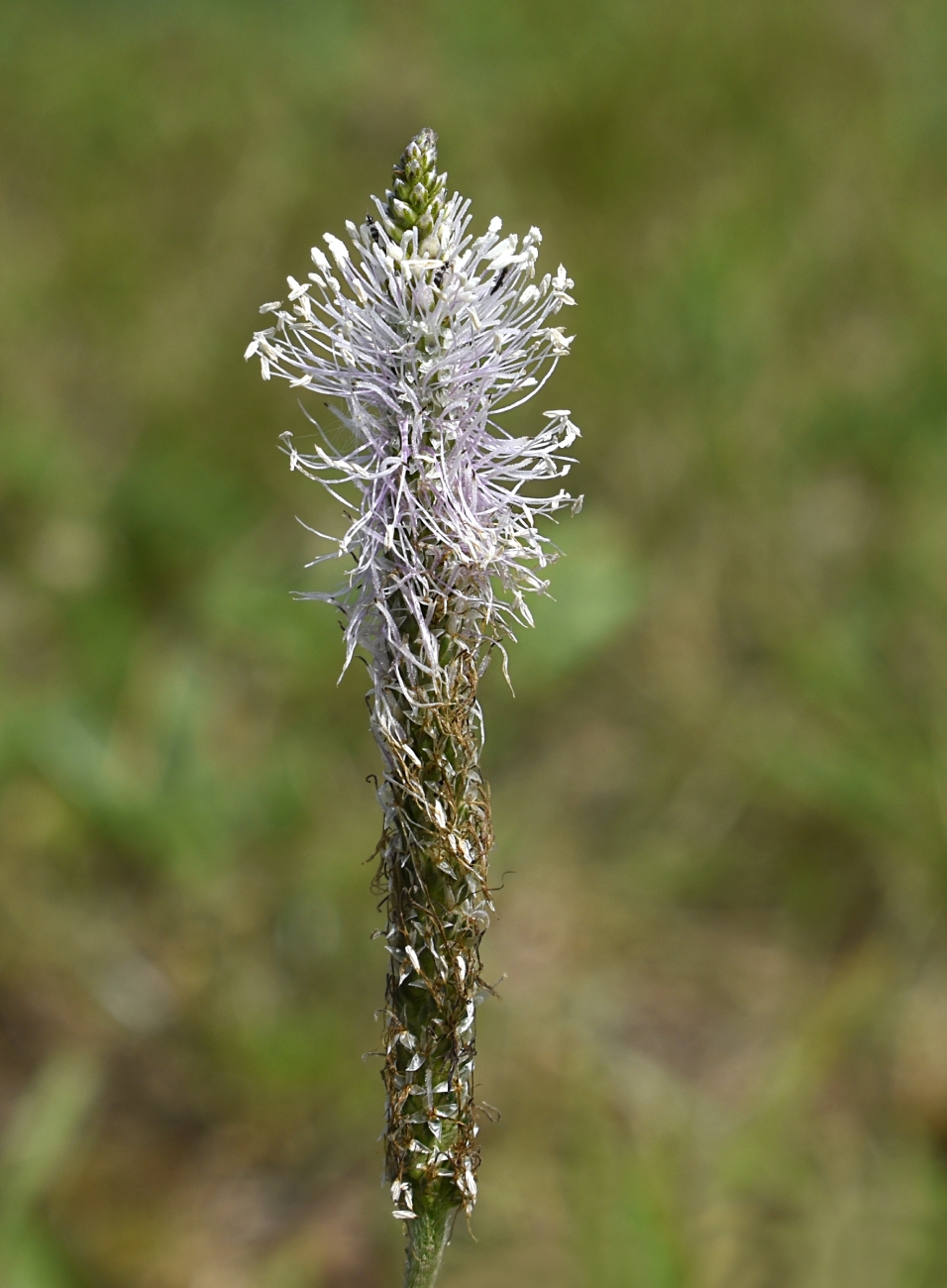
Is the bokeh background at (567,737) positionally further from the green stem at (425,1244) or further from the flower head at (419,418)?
the flower head at (419,418)

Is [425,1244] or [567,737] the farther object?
[567,737]

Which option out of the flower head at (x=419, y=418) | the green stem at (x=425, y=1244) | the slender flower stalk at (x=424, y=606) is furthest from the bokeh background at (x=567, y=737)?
the flower head at (x=419, y=418)

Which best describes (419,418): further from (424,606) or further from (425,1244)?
(425,1244)

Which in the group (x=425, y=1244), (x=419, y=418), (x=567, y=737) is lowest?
(x=425, y=1244)

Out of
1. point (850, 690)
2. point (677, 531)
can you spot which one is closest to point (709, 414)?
point (677, 531)

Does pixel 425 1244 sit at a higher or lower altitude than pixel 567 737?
lower

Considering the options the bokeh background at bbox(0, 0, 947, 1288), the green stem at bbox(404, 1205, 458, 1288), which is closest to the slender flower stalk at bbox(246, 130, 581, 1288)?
the green stem at bbox(404, 1205, 458, 1288)

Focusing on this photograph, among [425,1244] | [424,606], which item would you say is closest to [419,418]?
[424,606]
